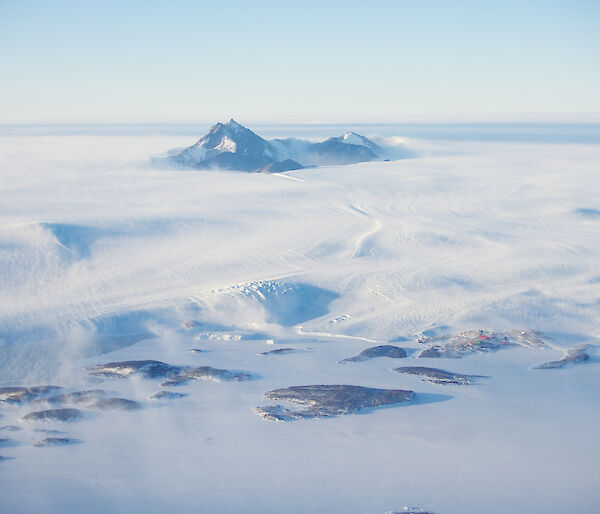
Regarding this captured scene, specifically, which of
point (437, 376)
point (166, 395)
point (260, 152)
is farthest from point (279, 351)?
point (260, 152)

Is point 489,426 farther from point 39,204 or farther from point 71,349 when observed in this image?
point 39,204

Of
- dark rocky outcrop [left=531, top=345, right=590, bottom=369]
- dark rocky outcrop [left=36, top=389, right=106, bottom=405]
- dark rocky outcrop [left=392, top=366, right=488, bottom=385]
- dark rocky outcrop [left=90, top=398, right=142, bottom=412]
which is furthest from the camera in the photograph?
dark rocky outcrop [left=531, top=345, right=590, bottom=369]

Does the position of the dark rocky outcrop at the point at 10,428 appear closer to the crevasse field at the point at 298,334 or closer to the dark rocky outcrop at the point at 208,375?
the crevasse field at the point at 298,334

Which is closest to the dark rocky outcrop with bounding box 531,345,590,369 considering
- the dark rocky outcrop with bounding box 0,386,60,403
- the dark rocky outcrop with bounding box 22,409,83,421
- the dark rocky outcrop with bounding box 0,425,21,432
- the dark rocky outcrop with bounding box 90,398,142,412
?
the dark rocky outcrop with bounding box 90,398,142,412

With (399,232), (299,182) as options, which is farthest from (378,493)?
(299,182)

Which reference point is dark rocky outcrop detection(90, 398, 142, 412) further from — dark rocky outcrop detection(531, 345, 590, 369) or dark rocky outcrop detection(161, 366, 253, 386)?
dark rocky outcrop detection(531, 345, 590, 369)

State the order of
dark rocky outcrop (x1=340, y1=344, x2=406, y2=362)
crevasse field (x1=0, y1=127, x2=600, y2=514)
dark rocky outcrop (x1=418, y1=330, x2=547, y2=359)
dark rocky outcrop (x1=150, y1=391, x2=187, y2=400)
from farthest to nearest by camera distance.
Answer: dark rocky outcrop (x1=418, y1=330, x2=547, y2=359) → dark rocky outcrop (x1=340, y1=344, x2=406, y2=362) → dark rocky outcrop (x1=150, y1=391, x2=187, y2=400) → crevasse field (x1=0, y1=127, x2=600, y2=514)

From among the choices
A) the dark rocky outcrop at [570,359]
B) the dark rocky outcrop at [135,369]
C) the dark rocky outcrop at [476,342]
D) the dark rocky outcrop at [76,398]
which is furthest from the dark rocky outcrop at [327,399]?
the dark rocky outcrop at [570,359]
